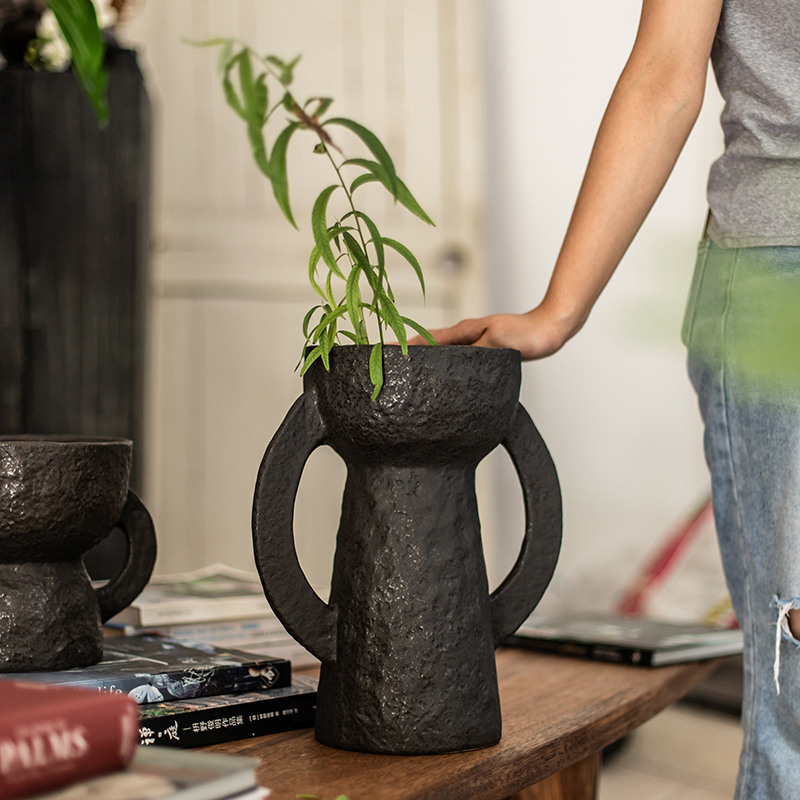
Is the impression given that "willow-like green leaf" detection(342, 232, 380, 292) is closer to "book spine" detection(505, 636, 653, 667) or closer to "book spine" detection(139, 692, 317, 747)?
"book spine" detection(139, 692, 317, 747)

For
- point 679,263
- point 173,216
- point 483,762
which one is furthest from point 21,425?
point 679,263

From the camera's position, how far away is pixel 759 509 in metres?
0.69

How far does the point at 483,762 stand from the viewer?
1.84 feet

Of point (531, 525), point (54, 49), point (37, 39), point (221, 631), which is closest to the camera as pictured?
point (531, 525)

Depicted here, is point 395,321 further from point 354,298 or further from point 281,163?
point 281,163

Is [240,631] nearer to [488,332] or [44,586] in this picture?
[44,586]

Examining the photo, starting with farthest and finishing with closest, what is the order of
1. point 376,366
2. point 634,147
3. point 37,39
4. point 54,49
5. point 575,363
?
1. point 575,363
2. point 54,49
3. point 37,39
4. point 634,147
5. point 376,366

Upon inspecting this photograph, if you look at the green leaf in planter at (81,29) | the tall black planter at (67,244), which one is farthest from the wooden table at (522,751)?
the tall black planter at (67,244)

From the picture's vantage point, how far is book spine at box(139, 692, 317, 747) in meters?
0.58

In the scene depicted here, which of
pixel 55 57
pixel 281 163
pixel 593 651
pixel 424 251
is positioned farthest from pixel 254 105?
pixel 424 251

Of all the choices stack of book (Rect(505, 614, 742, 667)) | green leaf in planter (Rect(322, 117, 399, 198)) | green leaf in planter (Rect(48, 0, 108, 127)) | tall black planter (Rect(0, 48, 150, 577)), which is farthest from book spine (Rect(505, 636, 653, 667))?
tall black planter (Rect(0, 48, 150, 577))

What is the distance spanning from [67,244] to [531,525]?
1.28 m

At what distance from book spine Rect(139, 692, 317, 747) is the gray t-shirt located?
472 millimetres

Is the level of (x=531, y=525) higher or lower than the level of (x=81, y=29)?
lower
